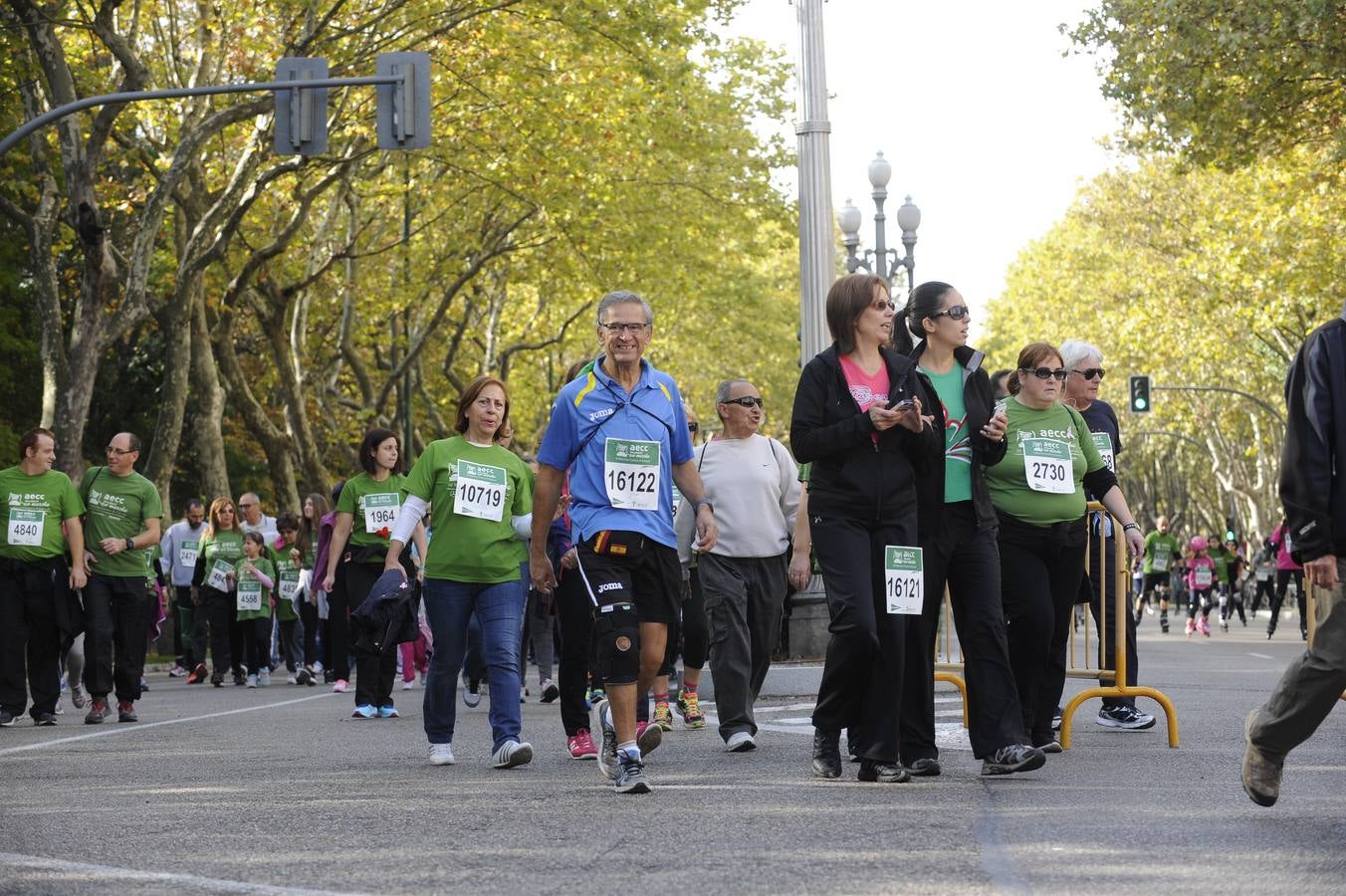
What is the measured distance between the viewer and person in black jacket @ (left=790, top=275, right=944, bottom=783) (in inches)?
322

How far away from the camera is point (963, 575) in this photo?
8508 mm

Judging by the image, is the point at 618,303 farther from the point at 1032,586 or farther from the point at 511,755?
the point at 1032,586

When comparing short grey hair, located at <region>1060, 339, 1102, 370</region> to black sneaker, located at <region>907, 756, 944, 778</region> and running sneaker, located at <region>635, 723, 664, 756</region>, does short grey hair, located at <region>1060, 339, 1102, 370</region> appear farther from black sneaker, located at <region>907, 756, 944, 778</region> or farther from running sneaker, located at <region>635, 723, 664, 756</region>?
running sneaker, located at <region>635, 723, 664, 756</region>

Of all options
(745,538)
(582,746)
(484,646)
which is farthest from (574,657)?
(745,538)

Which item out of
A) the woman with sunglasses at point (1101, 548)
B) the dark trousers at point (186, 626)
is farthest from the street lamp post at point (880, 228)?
the woman with sunglasses at point (1101, 548)

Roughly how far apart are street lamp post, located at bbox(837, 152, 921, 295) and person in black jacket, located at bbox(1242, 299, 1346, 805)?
2030 centimetres

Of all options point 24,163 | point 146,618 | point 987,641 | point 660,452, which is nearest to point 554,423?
point 660,452

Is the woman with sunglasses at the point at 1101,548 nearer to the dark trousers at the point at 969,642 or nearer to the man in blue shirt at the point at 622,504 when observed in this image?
the dark trousers at the point at 969,642

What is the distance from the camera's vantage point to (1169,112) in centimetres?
2598

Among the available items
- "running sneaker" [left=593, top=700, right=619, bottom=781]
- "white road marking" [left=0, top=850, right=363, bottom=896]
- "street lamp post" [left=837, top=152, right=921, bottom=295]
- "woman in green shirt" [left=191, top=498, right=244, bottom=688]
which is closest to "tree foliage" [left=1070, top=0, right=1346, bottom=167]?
"street lamp post" [left=837, top=152, right=921, bottom=295]

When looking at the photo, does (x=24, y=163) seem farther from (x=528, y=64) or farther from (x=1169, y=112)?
(x=1169, y=112)

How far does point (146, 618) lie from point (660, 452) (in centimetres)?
643

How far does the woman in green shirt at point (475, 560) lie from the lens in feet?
31.0

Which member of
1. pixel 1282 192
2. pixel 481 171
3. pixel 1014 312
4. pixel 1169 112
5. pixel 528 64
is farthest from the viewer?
pixel 1014 312
